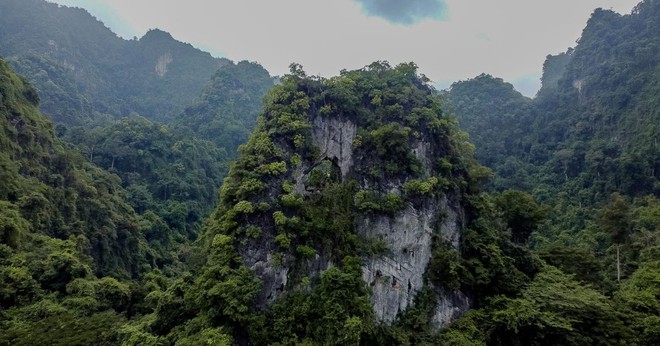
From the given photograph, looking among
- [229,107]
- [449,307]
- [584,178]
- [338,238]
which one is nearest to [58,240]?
[338,238]

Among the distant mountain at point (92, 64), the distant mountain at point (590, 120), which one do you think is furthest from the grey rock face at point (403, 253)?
the distant mountain at point (92, 64)

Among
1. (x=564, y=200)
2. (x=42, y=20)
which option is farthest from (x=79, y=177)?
(x=42, y=20)

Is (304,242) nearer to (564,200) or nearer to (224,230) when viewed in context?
(224,230)

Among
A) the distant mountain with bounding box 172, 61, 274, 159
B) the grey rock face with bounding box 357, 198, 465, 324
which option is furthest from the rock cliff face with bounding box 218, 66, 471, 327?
the distant mountain with bounding box 172, 61, 274, 159

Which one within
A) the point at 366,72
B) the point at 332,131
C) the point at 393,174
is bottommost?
the point at 393,174

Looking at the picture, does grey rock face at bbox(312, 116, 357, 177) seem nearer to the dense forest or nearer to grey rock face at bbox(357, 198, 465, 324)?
the dense forest

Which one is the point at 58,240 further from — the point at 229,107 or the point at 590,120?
the point at 590,120
